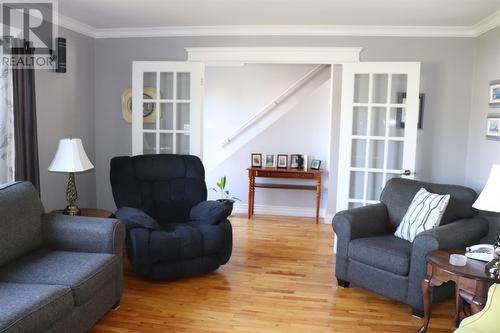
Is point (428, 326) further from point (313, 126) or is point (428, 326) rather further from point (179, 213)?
point (313, 126)

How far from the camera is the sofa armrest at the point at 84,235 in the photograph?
113 inches

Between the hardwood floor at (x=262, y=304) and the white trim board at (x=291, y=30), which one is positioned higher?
the white trim board at (x=291, y=30)

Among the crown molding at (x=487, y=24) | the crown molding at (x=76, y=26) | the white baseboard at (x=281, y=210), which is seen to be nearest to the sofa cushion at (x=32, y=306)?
the crown molding at (x=76, y=26)

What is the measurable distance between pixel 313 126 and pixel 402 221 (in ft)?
9.51

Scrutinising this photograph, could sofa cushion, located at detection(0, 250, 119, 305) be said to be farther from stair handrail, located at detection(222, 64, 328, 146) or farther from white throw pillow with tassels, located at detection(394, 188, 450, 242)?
stair handrail, located at detection(222, 64, 328, 146)

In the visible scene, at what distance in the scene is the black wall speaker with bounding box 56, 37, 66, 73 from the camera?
13.2 feet

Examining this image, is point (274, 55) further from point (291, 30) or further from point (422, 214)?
point (422, 214)

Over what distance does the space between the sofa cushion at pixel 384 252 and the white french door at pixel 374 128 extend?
106cm

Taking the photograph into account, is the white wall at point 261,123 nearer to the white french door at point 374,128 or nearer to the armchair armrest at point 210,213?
the white french door at point 374,128

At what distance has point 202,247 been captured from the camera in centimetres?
357

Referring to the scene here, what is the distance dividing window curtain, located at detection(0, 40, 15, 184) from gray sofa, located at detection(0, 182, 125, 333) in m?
0.71

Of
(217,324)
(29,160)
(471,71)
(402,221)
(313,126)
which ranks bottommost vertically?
(217,324)

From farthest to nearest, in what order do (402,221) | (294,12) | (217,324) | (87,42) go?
(87,42), (294,12), (402,221), (217,324)

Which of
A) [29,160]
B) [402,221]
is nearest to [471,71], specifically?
[402,221]
